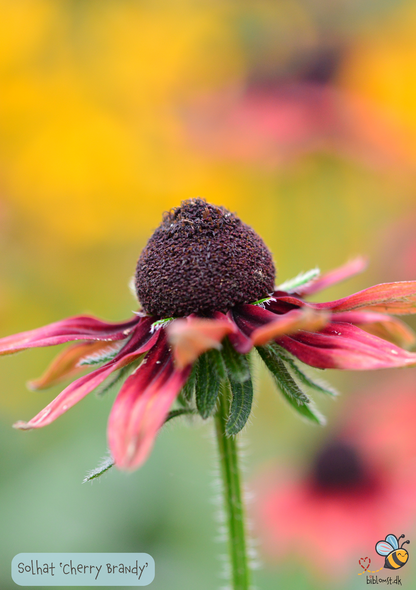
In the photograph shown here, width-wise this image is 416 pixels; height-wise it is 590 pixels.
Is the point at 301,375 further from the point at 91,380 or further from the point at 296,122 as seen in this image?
the point at 296,122

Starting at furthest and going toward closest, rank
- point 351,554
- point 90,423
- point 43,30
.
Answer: point 43,30 < point 90,423 < point 351,554

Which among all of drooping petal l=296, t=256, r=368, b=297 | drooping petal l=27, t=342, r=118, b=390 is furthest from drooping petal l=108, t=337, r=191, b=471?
drooping petal l=296, t=256, r=368, b=297

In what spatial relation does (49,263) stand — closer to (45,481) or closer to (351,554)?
(45,481)

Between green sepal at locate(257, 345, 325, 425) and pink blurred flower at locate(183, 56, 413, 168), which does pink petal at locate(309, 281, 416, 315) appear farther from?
pink blurred flower at locate(183, 56, 413, 168)

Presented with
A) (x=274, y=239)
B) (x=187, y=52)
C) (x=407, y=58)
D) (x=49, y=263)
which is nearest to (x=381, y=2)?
(x=407, y=58)

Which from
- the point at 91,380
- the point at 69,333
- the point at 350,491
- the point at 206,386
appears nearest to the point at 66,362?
the point at 69,333

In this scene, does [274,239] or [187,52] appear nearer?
[274,239]
